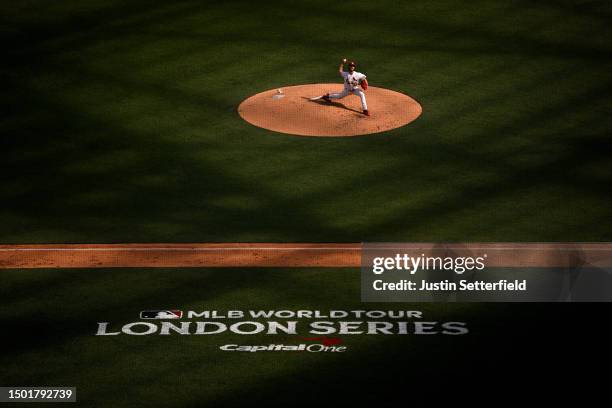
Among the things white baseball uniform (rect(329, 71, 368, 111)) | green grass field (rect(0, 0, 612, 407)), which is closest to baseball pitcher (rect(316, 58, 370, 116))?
white baseball uniform (rect(329, 71, 368, 111))

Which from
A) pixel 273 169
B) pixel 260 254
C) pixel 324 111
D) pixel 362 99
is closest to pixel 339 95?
pixel 324 111

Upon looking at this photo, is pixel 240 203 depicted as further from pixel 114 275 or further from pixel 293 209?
pixel 114 275

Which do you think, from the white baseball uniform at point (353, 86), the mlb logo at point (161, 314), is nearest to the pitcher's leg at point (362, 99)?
the white baseball uniform at point (353, 86)

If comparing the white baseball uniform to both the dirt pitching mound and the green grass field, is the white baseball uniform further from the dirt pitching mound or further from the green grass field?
the green grass field

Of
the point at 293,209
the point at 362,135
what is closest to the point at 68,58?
the point at 362,135

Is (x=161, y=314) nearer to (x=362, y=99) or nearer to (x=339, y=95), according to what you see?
(x=362, y=99)
